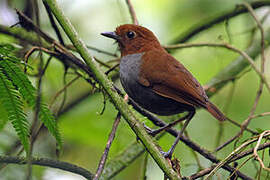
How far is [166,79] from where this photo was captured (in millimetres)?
3227

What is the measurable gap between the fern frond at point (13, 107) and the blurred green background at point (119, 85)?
92 centimetres

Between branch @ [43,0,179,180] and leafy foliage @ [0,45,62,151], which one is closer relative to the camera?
leafy foliage @ [0,45,62,151]

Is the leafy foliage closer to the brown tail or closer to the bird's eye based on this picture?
the brown tail

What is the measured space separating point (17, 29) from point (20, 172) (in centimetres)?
126

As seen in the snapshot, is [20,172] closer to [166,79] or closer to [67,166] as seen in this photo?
[67,166]

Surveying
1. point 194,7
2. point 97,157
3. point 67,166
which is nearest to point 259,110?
point 194,7

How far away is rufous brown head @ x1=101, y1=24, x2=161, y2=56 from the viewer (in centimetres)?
369

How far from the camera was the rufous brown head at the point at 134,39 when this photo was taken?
369 centimetres

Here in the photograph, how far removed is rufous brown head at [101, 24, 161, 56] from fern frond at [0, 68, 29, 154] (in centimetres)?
182

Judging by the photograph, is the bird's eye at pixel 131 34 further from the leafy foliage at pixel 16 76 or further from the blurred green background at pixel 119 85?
the leafy foliage at pixel 16 76

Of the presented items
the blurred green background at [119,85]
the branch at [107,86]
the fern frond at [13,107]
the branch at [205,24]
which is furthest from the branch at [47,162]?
the branch at [205,24]

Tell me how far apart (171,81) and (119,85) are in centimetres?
169

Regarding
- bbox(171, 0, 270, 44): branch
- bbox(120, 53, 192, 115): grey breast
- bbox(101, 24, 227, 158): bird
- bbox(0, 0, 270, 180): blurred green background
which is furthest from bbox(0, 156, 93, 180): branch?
bbox(171, 0, 270, 44): branch

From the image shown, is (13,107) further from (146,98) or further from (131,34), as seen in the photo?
(131,34)
